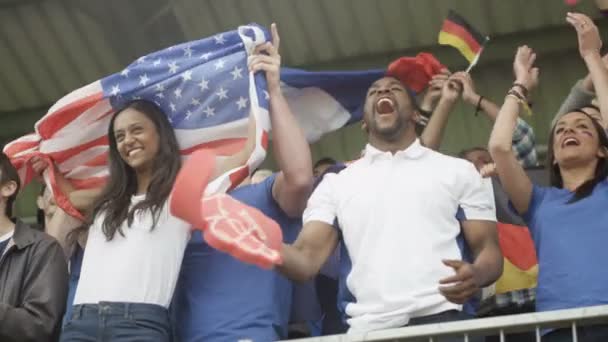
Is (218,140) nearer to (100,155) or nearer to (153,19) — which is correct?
(100,155)

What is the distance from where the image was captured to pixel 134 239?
5719 millimetres

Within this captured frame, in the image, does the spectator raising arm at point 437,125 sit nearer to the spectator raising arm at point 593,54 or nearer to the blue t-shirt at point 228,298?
the spectator raising arm at point 593,54

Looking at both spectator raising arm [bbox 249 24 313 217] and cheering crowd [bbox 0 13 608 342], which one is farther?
spectator raising arm [bbox 249 24 313 217]

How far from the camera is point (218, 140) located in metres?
6.40

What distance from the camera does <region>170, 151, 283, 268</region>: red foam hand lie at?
4953 mm

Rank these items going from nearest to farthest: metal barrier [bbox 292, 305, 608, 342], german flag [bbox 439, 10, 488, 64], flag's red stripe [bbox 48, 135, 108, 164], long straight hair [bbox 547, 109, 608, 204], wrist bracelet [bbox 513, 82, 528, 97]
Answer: metal barrier [bbox 292, 305, 608, 342] < long straight hair [bbox 547, 109, 608, 204] < wrist bracelet [bbox 513, 82, 528, 97] < flag's red stripe [bbox 48, 135, 108, 164] < german flag [bbox 439, 10, 488, 64]

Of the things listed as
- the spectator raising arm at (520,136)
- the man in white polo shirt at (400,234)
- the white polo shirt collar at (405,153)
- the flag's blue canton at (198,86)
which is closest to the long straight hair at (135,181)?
the flag's blue canton at (198,86)

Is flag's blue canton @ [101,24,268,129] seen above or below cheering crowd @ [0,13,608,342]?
above

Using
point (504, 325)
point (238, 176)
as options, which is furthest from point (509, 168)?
point (504, 325)

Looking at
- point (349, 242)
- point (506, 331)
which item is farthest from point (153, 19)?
point (506, 331)

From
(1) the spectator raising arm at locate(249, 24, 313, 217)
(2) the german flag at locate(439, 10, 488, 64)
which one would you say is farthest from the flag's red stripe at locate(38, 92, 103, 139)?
(2) the german flag at locate(439, 10, 488, 64)

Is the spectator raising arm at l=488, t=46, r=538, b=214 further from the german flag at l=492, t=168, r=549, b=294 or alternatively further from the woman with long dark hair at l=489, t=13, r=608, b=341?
the german flag at l=492, t=168, r=549, b=294

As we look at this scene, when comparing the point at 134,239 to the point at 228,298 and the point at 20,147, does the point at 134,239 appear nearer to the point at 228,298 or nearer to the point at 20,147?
the point at 228,298

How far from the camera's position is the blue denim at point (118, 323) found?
5.46 m
